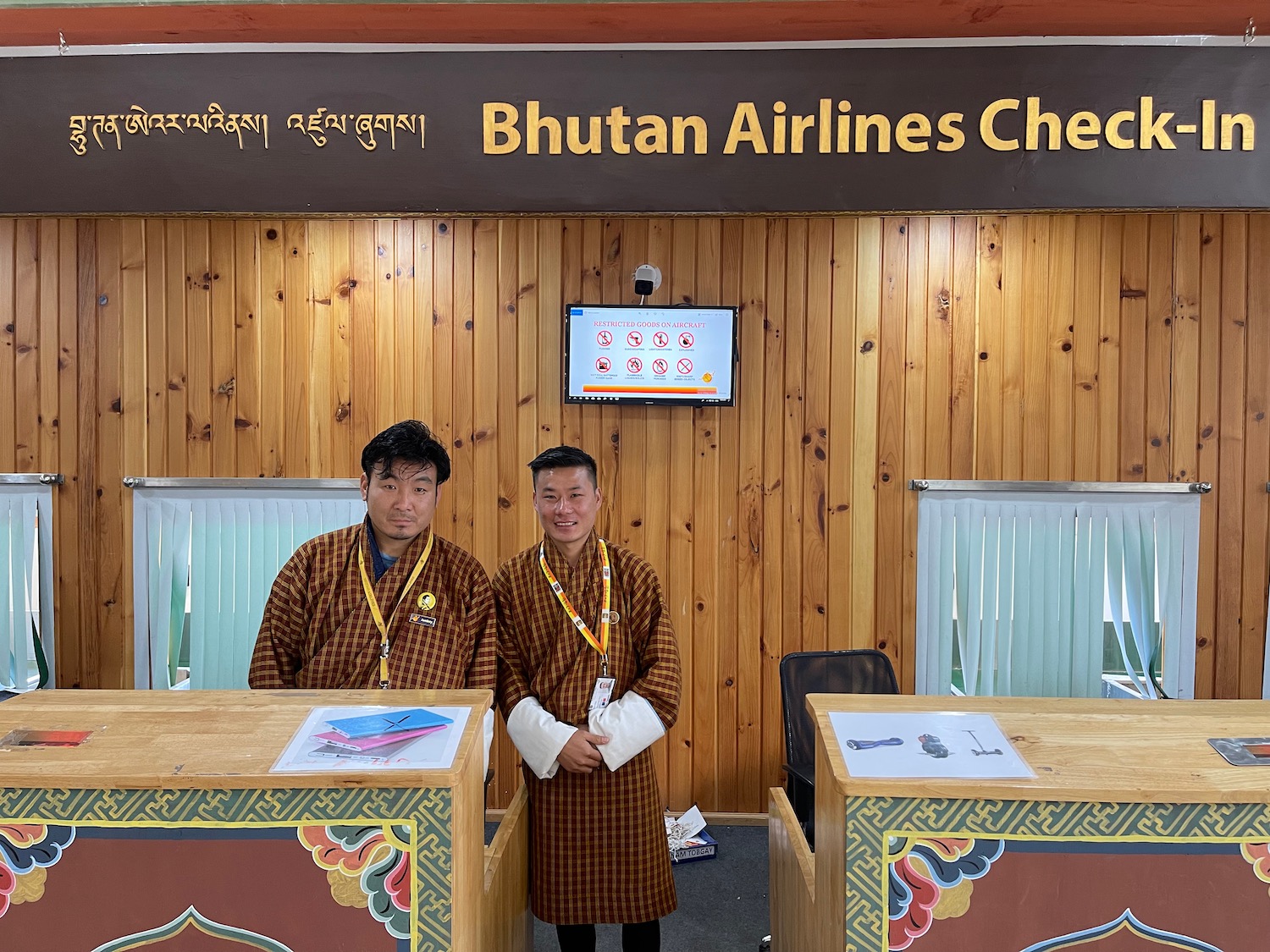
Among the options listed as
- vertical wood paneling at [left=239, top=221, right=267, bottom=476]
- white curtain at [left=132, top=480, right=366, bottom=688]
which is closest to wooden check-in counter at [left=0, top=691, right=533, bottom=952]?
white curtain at [left=132, top=480, right=366, bottom=688]

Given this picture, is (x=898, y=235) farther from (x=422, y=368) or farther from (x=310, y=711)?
(x=310, y=711)

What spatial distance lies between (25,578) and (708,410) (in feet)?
8.77

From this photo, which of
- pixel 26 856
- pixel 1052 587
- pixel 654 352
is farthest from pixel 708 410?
pixel 26 856

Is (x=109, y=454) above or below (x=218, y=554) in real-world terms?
above

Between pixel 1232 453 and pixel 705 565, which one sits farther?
pixel 705 565

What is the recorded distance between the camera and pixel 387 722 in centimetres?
145

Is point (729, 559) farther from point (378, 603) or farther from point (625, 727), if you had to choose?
point (378, 603)

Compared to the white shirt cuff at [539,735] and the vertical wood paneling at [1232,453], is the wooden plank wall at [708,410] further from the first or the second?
the white shirt cuff at [539,735]

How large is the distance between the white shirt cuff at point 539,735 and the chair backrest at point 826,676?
1054 millimetres

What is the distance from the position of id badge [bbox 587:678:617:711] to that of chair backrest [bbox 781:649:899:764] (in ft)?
3.08

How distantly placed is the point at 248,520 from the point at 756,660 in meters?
1.99

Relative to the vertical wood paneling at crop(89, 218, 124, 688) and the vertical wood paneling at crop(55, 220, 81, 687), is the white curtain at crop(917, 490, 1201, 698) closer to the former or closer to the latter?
the vertical wood paneling at crop(89, 218, 124, 688)

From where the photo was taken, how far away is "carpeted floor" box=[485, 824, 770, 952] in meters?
2.66

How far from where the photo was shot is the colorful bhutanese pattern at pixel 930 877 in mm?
1246
